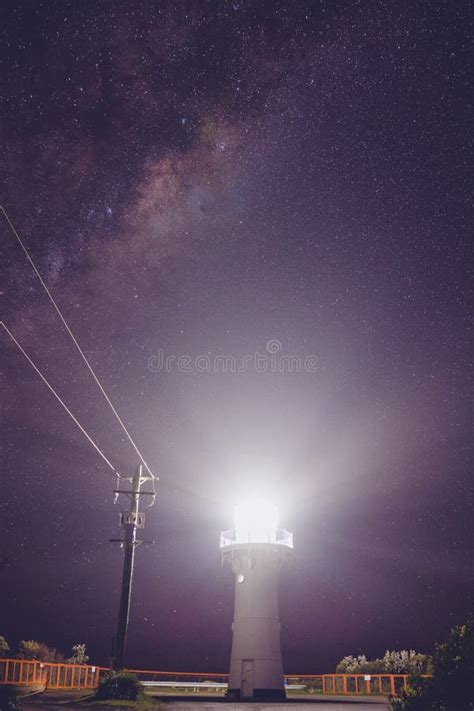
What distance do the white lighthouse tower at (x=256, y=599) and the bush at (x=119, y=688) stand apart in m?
10.1

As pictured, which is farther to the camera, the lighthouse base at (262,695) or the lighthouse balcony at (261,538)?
the lighthouse balcony at (261,538)

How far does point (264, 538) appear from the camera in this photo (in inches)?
1202

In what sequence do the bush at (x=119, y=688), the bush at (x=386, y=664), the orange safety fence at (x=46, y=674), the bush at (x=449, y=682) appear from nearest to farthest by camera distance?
the bush at (x=449, y=682) → the bush at (x=119, y=688) → the orange safety fence at (x=46, y=674) → the bush at (x=386, y=664)

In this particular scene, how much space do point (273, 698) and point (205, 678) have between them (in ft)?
68.0

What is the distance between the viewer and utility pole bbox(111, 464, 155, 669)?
21.8 meters

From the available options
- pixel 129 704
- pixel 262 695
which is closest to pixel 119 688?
pixel 129 704

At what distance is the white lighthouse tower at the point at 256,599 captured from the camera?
2797 cm

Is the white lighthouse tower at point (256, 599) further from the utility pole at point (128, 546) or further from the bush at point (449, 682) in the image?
the bush at point (449, 682)

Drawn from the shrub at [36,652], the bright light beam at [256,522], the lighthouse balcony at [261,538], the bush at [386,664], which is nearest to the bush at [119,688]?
the lighthouse balcony at [261,538]

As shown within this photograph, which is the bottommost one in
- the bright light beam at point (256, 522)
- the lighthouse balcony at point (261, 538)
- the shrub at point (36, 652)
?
the shrub at point (36, 652)

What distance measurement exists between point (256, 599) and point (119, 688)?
38.8 feet

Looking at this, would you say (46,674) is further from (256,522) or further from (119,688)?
(119,688)

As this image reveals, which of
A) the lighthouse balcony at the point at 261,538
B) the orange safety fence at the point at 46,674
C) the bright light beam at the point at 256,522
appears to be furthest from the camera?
the bright light beam at the point at 256,522

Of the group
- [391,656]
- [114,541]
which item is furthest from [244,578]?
[391,656]
